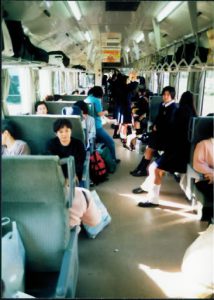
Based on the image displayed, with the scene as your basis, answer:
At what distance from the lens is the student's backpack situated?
5523 millimetres

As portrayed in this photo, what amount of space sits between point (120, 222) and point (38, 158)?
230 centimetres

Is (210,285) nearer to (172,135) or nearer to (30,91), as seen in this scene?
(172,135)

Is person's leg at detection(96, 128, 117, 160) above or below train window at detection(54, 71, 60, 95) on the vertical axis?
below

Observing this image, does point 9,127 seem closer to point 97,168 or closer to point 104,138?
point 97,168

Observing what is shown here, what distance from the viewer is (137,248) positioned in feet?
11.5

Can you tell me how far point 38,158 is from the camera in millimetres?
2088

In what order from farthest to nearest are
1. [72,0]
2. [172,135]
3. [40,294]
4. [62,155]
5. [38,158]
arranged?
1. [172,135]
2. [62,155]
3. [40,294]
4. [38,158]
5. [72,0]

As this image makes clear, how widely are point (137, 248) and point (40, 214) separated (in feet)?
5.41

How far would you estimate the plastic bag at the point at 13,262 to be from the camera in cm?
195

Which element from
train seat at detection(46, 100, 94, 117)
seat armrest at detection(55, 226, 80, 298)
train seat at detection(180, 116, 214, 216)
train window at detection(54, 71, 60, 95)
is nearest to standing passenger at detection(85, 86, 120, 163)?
train seat at detection(46, 100, 94, 117)

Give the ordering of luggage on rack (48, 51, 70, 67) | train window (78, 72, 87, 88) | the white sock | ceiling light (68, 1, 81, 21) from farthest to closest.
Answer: train window (78, 72, 87, 88) → luggage on rack (48, 51, 70, 67) → the white sock → ceiling light (68, 1, 81, 21)

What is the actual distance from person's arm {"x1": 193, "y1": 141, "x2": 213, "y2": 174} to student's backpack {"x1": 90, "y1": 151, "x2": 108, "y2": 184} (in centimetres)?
206

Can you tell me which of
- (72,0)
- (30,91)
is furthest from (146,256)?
(30,91)

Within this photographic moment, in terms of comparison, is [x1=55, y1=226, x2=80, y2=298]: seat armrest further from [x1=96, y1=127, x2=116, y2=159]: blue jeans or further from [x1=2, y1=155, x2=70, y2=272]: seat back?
[x1=96, y1=127, x2=116, y2=159]: blue jeans
